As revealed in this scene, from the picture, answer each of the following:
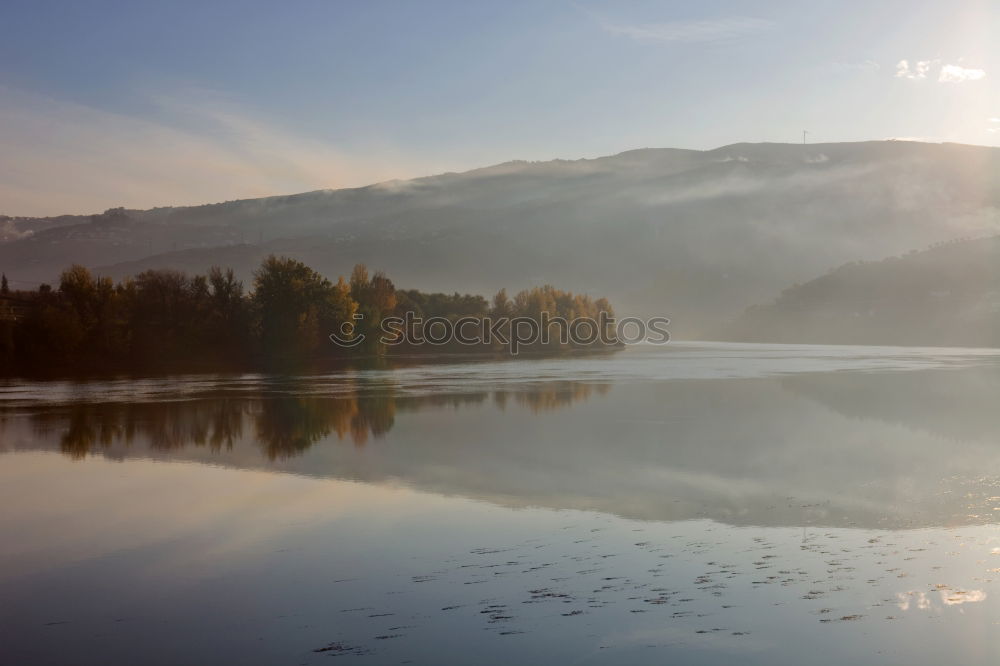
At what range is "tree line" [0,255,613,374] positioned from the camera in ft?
252

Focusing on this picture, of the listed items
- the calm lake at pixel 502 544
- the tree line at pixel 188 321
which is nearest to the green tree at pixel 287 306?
the tree line at pixel 188 321

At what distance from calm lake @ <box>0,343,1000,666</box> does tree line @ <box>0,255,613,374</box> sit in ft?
174

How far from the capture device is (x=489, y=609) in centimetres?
983

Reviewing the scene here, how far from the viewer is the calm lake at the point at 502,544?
29.2ft

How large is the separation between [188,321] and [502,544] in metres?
85.1

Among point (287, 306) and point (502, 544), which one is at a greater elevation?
point (287, 306)

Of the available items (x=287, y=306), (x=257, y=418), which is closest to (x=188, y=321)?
(x=287, y=306)

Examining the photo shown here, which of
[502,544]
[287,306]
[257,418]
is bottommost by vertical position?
[502,544]

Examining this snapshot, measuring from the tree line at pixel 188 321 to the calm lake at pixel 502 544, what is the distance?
5316 cm

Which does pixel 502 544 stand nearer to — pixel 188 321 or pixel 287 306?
pixel 188 321

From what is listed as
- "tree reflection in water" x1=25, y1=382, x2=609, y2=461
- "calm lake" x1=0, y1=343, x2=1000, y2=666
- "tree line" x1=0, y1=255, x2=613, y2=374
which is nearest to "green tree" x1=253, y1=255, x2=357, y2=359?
"tree line" x1=0, y1=255, x2=613, y2=374

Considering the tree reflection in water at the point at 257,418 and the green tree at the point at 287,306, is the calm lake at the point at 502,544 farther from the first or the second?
the green tree at the point at 287,306

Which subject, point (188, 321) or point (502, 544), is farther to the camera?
point (188, 321)

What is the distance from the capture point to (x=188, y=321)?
90.3 m
